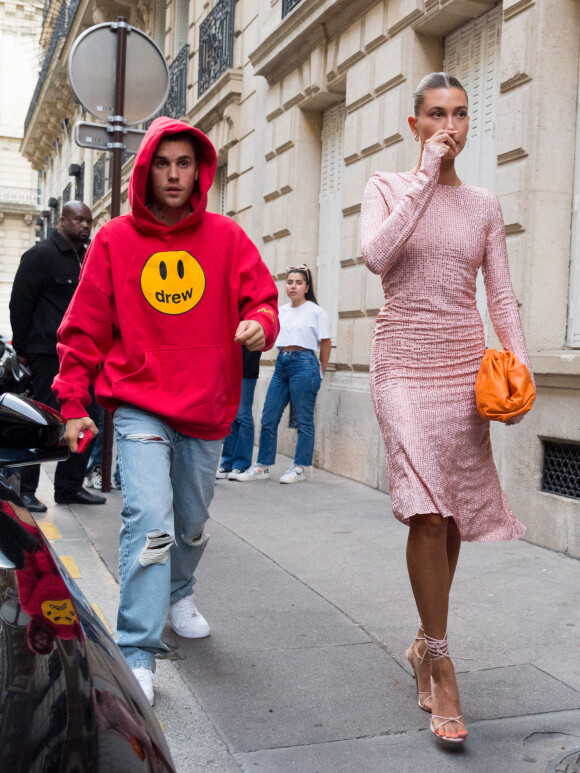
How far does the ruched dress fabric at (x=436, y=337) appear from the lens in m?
2.85

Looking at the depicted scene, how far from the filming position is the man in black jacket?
650cm

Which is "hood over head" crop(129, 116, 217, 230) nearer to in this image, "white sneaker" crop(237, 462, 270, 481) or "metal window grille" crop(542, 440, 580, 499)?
"metal window grille" crop(542, 440, 580, 499)

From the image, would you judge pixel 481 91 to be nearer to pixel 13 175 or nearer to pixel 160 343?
pixel 160 343

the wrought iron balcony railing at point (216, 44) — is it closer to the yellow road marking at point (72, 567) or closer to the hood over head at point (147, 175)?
the yellow road marking at point (72, 567)

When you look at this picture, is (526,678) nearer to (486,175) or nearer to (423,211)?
(423,211)

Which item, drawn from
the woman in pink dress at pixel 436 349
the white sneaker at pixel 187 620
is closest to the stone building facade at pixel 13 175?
the white sneaker at pixel 187 620

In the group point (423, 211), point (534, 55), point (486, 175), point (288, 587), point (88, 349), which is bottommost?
point (288, 587)

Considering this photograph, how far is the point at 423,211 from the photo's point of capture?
2.85 m

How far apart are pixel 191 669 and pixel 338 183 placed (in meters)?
7.22

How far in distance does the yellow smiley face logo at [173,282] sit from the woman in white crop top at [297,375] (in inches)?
190

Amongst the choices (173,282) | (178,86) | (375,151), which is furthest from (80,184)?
(173,282)

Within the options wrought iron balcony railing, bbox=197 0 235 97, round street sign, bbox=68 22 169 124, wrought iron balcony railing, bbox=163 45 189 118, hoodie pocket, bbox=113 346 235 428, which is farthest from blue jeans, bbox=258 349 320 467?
wrought iron balcony railing, bbox=163 45 189 118

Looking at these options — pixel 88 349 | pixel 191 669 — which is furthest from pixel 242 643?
pixel 88 349

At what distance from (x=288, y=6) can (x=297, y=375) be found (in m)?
4.71
